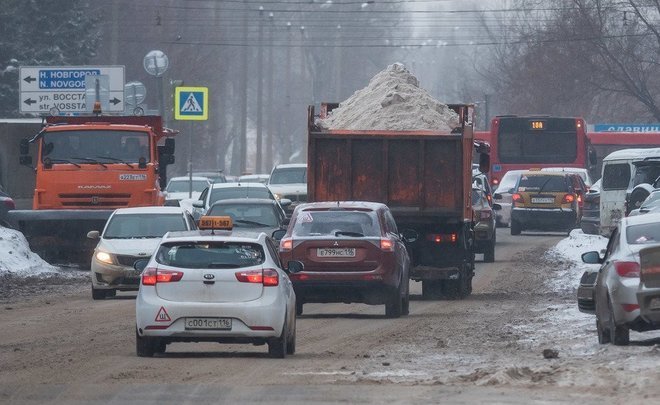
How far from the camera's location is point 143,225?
25.5 meters

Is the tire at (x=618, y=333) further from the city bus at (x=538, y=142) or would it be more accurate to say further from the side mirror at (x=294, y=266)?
the city bus at (x=538, y=142)

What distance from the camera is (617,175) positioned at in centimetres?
3397

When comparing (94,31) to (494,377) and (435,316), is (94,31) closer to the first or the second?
(435,316)

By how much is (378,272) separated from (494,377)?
728 centimetres

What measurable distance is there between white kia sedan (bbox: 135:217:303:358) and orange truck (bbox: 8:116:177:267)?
1465 cm

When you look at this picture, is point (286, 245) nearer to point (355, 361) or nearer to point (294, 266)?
point (294, 266)

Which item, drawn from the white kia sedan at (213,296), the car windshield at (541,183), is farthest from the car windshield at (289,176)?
the white kia sedan at (213,296)

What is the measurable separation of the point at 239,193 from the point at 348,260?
14.4 metres

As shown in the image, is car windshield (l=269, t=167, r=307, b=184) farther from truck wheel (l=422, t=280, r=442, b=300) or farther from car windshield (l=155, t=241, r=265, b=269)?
car windshield (l=155, t=241, r=265, b=269)

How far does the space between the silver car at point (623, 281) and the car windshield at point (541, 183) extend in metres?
27.5

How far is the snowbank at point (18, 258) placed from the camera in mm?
29312

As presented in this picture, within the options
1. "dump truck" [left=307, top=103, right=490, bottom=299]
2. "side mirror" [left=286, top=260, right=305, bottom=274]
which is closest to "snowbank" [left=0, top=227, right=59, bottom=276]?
"dump truck" [left=307, top=103, right=490, bottom=299]

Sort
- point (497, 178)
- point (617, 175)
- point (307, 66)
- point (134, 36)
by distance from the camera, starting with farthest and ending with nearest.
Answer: point (307, 66)
point (134, 36)
point (497, 178)
point (617, 175)

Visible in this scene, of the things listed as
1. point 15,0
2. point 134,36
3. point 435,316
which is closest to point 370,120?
point 435,316
